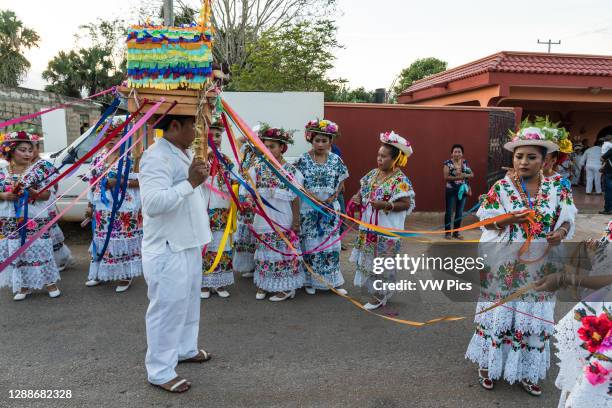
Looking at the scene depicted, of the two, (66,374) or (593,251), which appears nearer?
(593,251)

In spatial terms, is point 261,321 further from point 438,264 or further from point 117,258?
point 438,264

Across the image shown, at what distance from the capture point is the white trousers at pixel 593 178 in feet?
43.0

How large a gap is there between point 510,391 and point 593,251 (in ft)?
4.51

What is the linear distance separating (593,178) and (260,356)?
13132 millimetres

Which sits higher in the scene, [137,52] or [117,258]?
[137,52]

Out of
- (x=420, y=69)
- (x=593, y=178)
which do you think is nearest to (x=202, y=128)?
(x=593, y=178)

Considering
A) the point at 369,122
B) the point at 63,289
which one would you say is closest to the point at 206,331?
the point at 63,289

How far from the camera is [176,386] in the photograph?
311 centimetres

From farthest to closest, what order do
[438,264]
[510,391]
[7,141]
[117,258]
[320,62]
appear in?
[320,62] → [438,264] → [117,258] → [7,141] → [510,391]

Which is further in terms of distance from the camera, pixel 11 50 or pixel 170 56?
pixel 11 50

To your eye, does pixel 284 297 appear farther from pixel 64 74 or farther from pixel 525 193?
pixel 64 74

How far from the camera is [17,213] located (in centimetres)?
486

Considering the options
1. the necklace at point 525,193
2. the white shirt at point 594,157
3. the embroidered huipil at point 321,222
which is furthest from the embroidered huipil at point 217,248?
the white shirt at point 594,157

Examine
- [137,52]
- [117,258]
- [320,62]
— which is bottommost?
[117,258]
